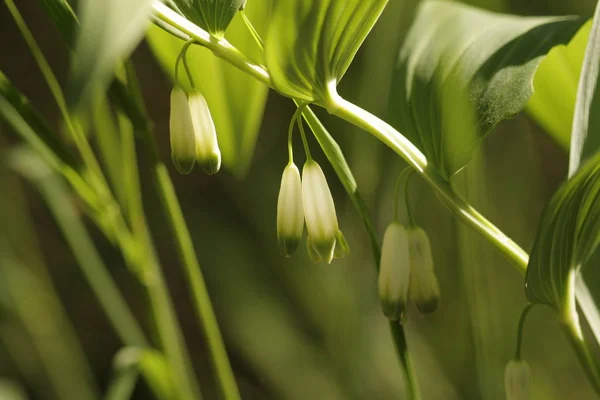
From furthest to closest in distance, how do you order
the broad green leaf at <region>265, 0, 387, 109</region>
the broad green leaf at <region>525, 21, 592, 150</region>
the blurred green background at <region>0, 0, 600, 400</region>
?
the blurred green background at <region>0, 0, 600, 400</region> → the broad green leaf at <region>525, 21, 592, 150</region> → the broad green leaf at <region>265, 0, 387, 109</region>

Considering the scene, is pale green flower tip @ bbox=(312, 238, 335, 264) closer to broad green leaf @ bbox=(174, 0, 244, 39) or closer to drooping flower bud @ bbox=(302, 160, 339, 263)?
drooping flower bud @ bbox=(302, 160, 339, 263)

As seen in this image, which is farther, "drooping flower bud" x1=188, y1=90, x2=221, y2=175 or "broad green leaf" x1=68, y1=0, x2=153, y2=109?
"drooping flower bud" x1=188, y1=90, x2=221, y2=175

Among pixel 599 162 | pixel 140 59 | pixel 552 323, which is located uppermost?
pixel 140 59

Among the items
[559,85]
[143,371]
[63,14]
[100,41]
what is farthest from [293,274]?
[100,41]

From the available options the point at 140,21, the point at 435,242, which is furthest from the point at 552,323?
the point at 140,21

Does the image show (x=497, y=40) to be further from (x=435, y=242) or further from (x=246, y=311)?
(x=246, y=311)

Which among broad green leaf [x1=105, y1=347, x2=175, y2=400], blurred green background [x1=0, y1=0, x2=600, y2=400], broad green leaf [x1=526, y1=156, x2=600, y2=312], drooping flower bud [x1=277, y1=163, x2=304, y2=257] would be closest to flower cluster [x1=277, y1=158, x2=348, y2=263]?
drooping flower bud [x1=277, y1=163, x2=304, y2=257]

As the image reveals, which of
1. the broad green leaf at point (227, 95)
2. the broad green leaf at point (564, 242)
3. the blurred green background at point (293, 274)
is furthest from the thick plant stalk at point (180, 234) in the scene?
the blurred green background at point (293, 274)
